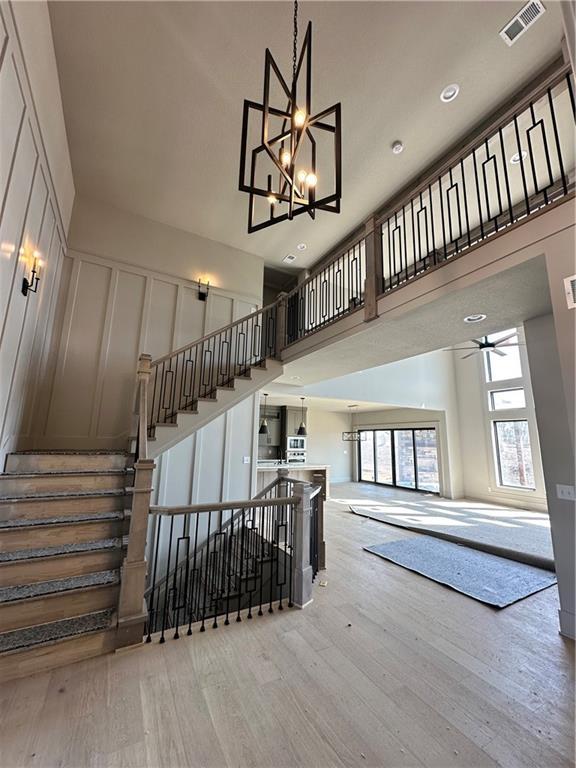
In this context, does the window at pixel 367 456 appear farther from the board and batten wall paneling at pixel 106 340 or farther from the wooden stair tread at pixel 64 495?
the wooden stair tread at pixel 64 495

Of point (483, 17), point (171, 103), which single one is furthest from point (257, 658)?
point (483, 17)

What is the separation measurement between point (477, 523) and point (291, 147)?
7.15m

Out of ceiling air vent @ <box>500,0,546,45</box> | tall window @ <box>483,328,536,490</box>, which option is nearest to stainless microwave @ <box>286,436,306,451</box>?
tall window @ <box>483,328,536,490</box>

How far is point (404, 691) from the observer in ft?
6.95

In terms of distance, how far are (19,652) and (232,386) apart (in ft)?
11.5

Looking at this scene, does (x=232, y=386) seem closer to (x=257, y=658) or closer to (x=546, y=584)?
(x=257, y=658)

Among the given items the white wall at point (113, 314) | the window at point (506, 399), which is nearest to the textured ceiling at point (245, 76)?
the white wall at point (113, 314)

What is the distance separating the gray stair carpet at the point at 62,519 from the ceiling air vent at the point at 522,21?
5.93 metres

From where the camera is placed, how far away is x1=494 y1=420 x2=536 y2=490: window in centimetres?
825

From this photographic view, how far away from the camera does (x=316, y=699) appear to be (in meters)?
2.03

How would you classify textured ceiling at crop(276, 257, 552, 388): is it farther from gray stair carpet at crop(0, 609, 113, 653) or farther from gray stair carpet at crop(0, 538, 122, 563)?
gray stair carpet at crop(0, 609, 113, 653)

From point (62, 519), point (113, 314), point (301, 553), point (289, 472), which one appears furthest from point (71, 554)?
point (289, 472)

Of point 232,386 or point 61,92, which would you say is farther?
point 232,386

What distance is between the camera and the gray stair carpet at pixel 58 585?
94.3 inches
